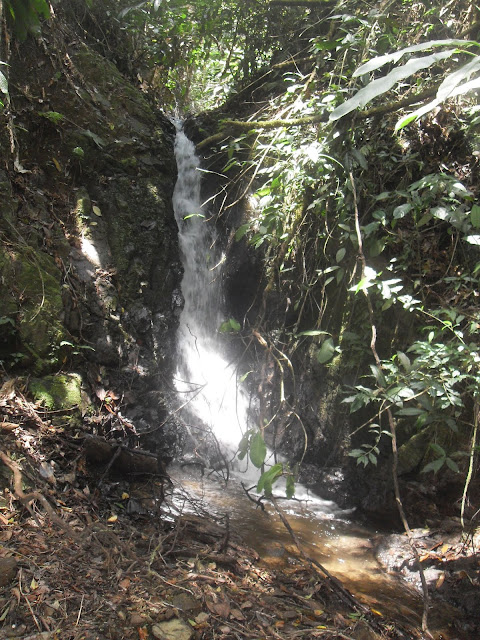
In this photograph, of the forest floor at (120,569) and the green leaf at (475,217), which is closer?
the forest floor at (120,569)

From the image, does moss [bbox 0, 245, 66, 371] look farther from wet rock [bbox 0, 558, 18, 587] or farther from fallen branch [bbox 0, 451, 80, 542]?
wet rock [bbox 0, 558, 18, 587]

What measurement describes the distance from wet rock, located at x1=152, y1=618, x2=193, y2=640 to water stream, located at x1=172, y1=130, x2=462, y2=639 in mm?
995

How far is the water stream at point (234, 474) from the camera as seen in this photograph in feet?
9.46

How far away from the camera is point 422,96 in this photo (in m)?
2.95

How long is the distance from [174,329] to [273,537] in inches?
102

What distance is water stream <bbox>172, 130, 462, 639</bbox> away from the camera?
2885mm

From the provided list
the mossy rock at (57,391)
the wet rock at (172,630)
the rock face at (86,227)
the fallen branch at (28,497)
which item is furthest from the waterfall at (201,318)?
the wet rock at (172,630)

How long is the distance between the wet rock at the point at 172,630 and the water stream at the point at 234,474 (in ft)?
3.27

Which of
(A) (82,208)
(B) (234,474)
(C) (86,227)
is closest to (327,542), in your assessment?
(B) (234,474)

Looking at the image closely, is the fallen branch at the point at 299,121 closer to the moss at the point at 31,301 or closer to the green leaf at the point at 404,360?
the green leaf at the point at 404,360

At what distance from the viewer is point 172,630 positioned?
69.9 inches

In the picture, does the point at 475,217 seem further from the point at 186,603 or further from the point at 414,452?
the point at 186,603

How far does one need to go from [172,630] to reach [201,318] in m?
4.17

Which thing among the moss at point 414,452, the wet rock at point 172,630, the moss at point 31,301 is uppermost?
the moss at point 31,301
